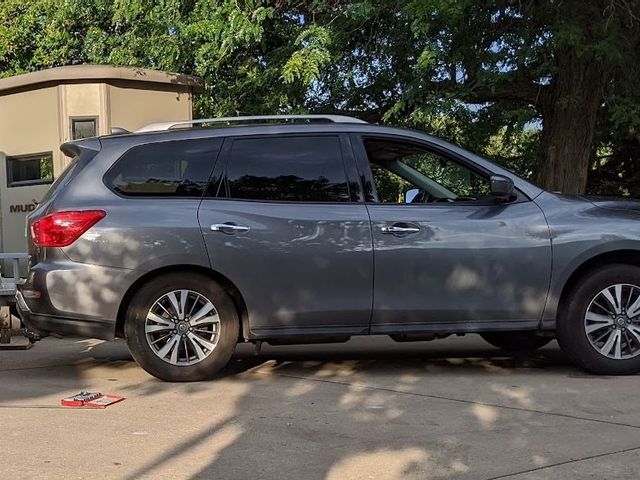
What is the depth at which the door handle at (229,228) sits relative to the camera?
18.8 ft

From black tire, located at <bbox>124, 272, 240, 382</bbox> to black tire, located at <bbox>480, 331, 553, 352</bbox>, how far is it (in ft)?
8.14

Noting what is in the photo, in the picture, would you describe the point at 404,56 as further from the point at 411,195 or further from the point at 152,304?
the point at 152,304

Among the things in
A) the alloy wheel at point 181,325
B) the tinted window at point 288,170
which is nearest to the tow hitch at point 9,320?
the alloy wheel at point 181,325

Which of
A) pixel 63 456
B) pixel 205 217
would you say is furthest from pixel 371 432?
pixel 205 217

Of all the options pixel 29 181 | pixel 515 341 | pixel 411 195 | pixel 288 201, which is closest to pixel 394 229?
pixel 411 195

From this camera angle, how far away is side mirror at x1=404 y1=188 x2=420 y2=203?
6133 mm

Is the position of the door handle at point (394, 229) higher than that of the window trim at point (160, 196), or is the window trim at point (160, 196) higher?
the window trim at point (160, 196)

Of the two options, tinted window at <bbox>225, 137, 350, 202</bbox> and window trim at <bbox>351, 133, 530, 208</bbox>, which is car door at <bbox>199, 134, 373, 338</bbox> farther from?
window trim at <bbox>351, 133, 530, 208</bbox>

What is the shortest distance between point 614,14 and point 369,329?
20.9 feet

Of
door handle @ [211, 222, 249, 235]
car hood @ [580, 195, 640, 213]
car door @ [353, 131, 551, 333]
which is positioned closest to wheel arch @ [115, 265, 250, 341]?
door handle @ [211, 222, 249, 235]

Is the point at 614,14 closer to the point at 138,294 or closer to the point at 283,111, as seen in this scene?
the point at 283,111

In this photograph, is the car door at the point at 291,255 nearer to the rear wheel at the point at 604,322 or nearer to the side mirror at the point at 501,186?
the side mirror at the point at 501,186

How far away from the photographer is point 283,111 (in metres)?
11.9

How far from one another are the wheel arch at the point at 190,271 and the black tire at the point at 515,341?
234 centimetres
